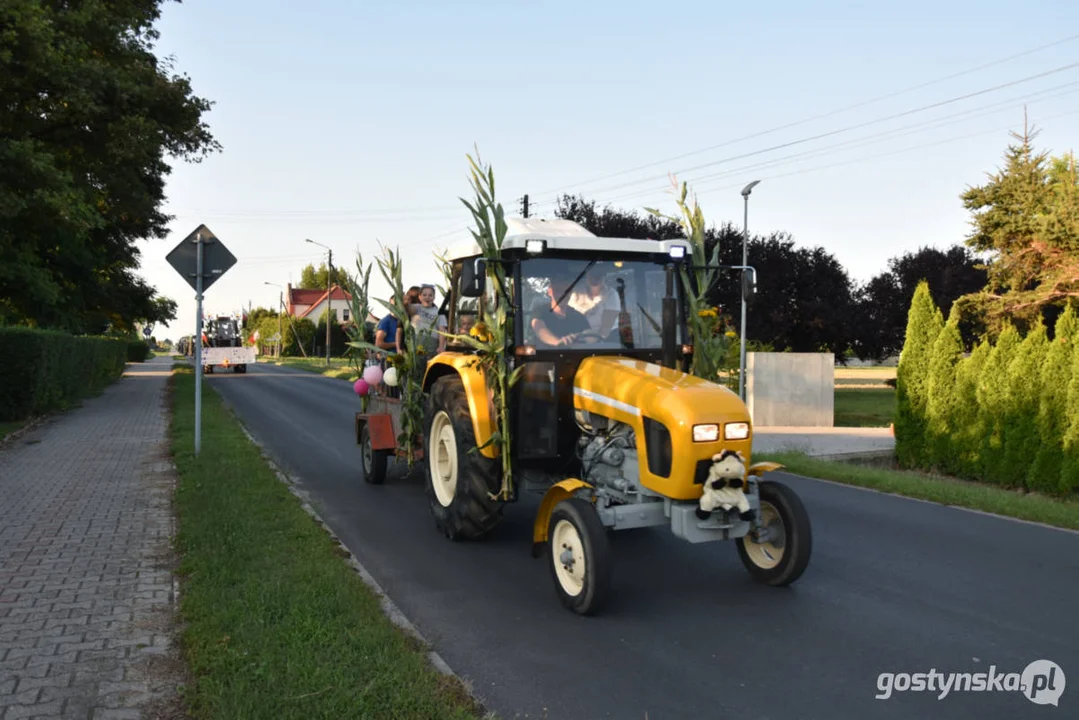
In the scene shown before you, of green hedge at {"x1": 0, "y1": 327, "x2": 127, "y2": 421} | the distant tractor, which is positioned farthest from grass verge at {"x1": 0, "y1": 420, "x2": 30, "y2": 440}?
the distant tractor

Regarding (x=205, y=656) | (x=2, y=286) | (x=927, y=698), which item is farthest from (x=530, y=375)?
(x=2, y=286)

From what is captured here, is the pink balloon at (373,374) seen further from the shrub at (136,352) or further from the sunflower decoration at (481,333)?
the shrub at (136,352)

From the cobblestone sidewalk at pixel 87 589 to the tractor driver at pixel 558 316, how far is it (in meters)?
3.05

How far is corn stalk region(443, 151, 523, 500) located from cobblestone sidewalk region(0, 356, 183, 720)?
2.40 m

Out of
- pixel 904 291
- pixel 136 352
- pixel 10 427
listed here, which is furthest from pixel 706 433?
pixel 136 352

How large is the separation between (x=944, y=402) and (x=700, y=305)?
8605mm

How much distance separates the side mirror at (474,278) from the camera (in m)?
5.91

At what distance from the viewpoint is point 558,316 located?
6.36m

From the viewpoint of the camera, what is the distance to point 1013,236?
97.8ft

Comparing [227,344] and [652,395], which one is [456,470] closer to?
[652,395]

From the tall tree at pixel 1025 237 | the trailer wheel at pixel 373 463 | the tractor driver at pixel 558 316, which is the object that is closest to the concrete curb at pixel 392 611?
the trailer wheel at pixel 373 463

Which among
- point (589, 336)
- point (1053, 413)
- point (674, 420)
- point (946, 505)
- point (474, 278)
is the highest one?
point (474, 278)

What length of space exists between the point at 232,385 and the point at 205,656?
29319 mm

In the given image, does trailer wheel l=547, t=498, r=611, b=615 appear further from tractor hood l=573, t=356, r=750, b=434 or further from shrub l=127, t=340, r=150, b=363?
shrub l=127, t=340, r=150, b=363
